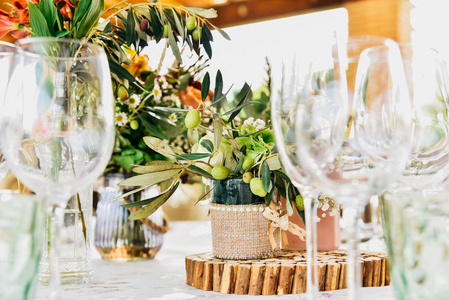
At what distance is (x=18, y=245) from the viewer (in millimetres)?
443

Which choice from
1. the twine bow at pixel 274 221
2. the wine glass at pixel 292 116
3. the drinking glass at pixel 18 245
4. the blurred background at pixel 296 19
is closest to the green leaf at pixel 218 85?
the twine bow at pixel 274 221

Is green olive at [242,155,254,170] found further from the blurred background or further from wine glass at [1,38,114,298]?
the blurred background

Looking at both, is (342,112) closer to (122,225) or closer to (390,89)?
→ (390,89)

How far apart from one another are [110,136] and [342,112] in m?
0.24

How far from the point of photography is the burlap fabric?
0.77 meters

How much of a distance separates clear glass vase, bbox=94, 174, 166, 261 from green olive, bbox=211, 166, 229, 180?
30 centimetres

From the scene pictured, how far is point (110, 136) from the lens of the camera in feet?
1.65

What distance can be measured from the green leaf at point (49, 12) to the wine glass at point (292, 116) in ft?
1.20

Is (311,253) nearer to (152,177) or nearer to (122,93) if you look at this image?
(152,177)

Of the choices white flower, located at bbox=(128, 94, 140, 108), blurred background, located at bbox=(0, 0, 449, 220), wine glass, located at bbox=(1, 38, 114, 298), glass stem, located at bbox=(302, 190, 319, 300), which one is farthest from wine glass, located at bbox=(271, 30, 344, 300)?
blurred background, located at bbox=(0, 0, 449, 220)

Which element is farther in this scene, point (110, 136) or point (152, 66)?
point (152, 66)

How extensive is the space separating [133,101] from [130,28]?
0.21 meters

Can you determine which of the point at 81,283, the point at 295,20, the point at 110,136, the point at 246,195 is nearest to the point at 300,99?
the point at 110,136

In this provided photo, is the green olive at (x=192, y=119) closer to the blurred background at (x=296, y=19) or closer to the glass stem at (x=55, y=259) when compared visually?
the glass stem at (x=55, y=259)
